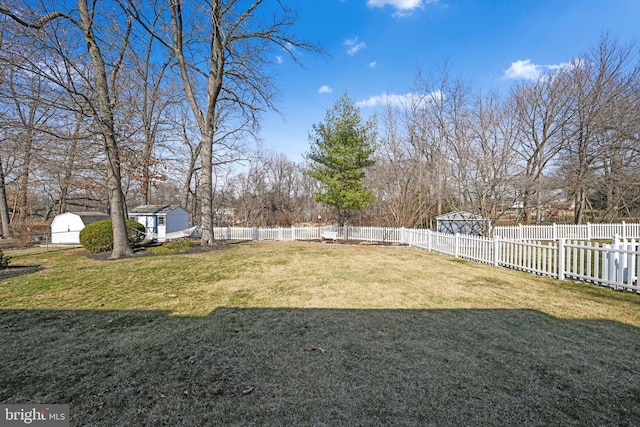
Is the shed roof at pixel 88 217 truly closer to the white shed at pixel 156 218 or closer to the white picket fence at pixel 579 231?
the white shed at pixel 156 218

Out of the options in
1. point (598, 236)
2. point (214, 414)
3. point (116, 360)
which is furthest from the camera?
point (598, 236)

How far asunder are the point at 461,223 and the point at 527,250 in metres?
7.63

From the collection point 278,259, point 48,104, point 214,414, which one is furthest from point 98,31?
point 214,414

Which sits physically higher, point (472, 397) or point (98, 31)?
point (98, 31)

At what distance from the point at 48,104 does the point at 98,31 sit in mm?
3318

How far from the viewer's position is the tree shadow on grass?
1948mm

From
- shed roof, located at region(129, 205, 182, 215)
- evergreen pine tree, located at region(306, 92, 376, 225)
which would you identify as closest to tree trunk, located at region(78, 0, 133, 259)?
shed roof, located at region(129, 205, 182, 215)

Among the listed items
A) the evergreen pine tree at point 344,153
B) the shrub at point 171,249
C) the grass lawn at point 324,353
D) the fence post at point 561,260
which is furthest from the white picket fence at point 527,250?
the shrub at point 171,249

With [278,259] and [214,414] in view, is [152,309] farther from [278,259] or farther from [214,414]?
[278,259]

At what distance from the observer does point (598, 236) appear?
624 inches

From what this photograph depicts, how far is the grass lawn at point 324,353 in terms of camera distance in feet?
6.52

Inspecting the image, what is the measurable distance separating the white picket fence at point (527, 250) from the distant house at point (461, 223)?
298cm

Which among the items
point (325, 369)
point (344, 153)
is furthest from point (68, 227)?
point (325, 369)

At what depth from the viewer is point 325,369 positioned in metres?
2.51
